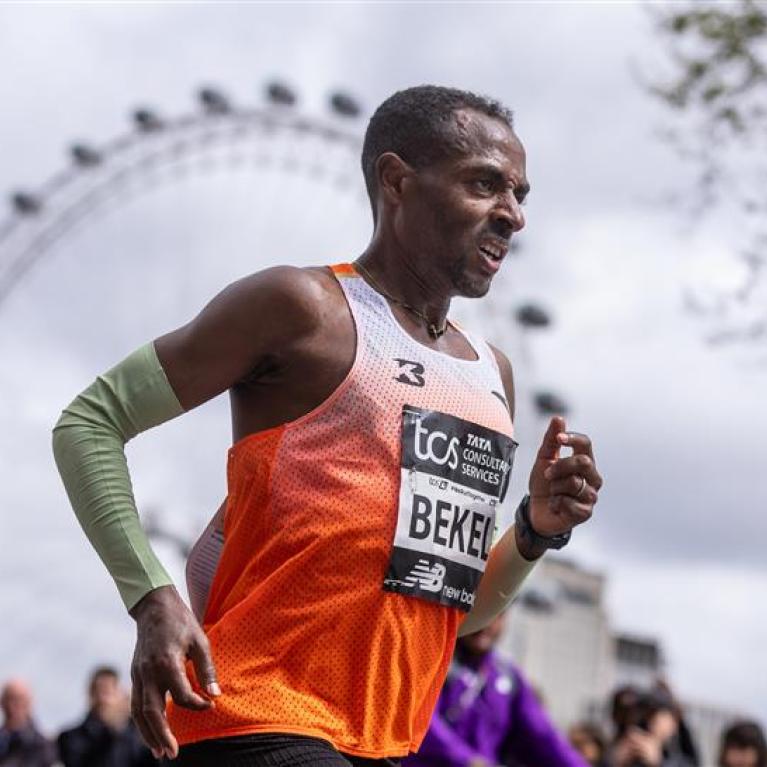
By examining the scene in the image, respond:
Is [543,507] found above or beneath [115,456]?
above

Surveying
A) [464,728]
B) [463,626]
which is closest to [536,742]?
[464,728]

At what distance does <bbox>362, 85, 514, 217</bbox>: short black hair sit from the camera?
4461 mm

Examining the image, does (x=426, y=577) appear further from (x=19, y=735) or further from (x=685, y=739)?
(x=19, y=735)

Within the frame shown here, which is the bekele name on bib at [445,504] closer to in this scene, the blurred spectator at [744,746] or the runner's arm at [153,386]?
the runner's arm at [153,386]

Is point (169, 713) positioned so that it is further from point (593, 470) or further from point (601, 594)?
point (601, 594)

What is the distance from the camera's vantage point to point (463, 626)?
4.65 metres

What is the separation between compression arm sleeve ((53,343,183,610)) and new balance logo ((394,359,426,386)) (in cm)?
44

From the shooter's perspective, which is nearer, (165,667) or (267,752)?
(165,667)

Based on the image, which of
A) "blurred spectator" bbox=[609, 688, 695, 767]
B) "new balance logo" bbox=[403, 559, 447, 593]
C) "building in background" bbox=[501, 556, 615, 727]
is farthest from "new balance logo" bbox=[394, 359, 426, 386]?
"building in background" bbox=[501, 556, 615, 727]

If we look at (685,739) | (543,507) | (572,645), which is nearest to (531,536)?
(543,507)

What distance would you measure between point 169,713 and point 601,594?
122 meters

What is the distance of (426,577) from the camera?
4.19 meters

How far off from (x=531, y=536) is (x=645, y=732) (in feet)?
18.3

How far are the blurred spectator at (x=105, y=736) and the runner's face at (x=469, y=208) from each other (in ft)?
29.8
